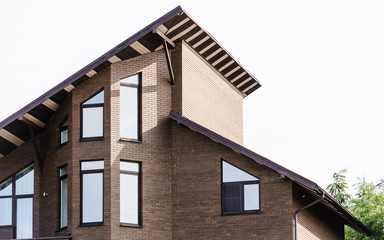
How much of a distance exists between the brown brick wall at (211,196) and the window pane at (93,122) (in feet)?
7.63

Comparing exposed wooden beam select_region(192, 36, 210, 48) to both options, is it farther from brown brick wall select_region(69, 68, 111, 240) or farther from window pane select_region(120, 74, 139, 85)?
brown brick wall select_region(69, 68, 111, 240)

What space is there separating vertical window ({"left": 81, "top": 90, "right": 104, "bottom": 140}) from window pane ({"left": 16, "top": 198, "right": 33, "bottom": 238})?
3280mm

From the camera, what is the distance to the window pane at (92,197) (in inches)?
950

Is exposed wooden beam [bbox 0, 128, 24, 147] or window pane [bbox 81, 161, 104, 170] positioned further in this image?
exposed wooden beam [bbox 0, 128, 24, 147]

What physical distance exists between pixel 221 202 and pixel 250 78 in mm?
7117

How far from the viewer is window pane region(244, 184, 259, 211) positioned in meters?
24.4

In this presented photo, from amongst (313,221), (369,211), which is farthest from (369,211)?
(313,221)

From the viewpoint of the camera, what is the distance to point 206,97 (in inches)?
1090

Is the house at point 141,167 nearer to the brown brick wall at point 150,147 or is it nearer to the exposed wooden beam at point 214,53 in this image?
the brown brick wall at point 150,147

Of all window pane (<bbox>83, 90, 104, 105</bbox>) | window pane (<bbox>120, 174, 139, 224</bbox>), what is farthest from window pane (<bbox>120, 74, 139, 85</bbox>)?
window pane (<bbox>120, 174, 139, 224</bbox>)

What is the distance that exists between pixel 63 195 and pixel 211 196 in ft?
14.6

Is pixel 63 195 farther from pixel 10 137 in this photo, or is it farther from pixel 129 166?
pixel 10 137

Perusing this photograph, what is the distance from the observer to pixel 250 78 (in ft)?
99.9

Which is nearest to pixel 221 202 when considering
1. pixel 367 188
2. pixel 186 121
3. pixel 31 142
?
pixel 186 121
